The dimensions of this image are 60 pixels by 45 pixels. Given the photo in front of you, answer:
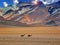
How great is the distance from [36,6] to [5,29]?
416 millimetres

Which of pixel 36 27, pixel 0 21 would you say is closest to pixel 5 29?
pixel 0 21

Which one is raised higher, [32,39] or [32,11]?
[32,11]

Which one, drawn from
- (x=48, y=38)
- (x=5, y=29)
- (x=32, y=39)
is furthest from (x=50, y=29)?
(x=5, y=29)

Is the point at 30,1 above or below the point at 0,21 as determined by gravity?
Result: above

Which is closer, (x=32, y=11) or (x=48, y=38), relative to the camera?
(x=48, y=38)

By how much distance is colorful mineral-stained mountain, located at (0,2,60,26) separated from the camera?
156 centimetres

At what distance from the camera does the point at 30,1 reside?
159 cm

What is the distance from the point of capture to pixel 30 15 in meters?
1.59

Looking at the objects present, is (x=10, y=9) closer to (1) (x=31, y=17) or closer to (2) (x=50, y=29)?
(1) (x=31, y=17)

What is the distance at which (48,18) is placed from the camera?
1.57 metres

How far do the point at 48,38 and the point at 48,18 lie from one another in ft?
0.74

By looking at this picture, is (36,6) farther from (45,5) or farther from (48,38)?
(48,38)

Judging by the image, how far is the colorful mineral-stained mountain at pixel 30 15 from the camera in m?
1.56

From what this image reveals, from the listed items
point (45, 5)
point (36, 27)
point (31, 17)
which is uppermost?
point (45, 5)
